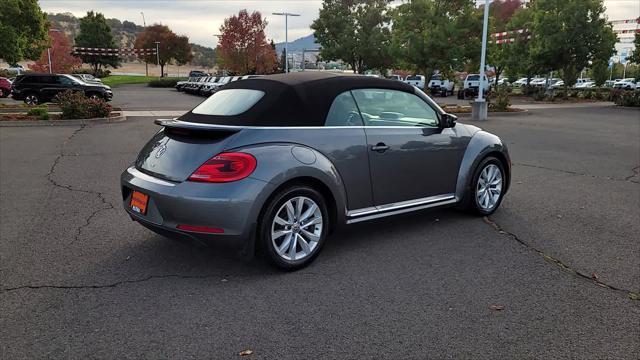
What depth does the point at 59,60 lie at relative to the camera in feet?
184

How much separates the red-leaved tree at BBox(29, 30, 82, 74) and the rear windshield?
57937mm

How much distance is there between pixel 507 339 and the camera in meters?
3.04

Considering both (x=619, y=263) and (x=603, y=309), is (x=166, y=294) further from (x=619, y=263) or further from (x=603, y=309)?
(x=619, y=263)

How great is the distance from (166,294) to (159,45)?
279ft

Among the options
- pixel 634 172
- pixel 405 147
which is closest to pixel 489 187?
pixel 405 147

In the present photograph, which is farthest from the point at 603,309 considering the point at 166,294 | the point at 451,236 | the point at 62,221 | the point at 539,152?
the point at 539,152

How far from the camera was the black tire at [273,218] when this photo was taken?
379cm

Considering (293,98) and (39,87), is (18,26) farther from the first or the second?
(293,98)

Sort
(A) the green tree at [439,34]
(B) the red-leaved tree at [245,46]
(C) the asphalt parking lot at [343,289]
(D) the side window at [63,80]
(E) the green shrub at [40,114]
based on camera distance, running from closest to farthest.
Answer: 1. (C) the asphalt parking lot at [343,289]
2. (E) the green shrub at [40,114]
3. (D) the side window at [63,80]
4. (A) the green tree at [439,34]
5. (B) the red-leaved tree at [245,46]

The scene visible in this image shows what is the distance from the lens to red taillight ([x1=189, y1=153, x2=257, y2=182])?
3.64m

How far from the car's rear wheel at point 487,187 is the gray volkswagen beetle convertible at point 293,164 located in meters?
0.29

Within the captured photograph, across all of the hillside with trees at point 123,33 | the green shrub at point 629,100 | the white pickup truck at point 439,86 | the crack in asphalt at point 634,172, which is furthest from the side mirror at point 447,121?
the hillside with trees at point 123,33

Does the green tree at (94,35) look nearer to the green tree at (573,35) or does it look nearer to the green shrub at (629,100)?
the green tree at (573,35)

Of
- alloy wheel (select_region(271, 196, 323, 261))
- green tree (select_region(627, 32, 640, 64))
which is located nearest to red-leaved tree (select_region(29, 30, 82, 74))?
green tree (select_region(627, 32, 640, 64))
